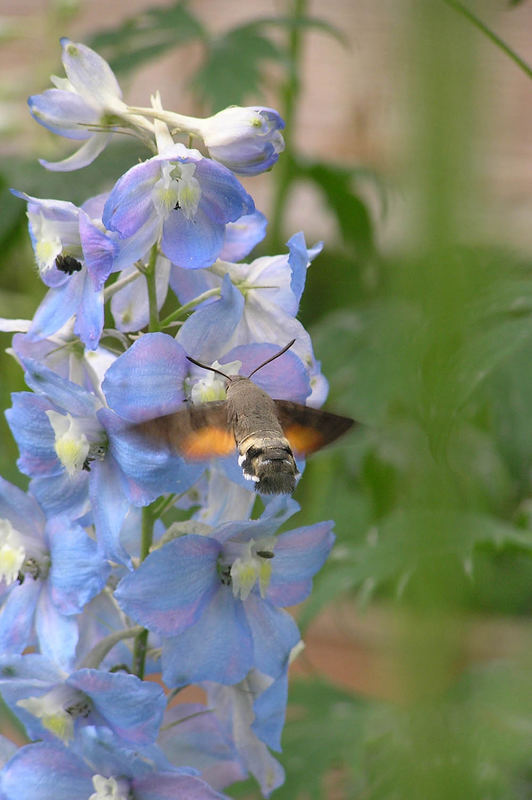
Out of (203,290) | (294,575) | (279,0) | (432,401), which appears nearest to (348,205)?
(279,0)

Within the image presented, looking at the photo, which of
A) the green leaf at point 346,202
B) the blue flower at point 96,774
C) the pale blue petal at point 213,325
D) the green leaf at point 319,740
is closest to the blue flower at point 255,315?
the pale blue petal at point 213,325

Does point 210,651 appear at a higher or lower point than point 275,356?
lower

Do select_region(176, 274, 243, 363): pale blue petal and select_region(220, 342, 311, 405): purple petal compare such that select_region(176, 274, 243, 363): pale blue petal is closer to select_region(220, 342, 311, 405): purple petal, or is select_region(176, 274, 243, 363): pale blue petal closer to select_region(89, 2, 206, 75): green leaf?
select_region(220, 342, 311, 405): purple petal

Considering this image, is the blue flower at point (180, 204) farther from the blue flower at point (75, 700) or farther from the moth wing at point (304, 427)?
the blue flower at point (75, 700)

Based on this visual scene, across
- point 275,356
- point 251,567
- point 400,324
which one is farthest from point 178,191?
point 400,324

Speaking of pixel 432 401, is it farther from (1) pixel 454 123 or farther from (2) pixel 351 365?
(2) pixel 351 365

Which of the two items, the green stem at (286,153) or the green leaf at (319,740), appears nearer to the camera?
the green leaf at (319,740)

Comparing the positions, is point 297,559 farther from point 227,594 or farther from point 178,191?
point 178,191
